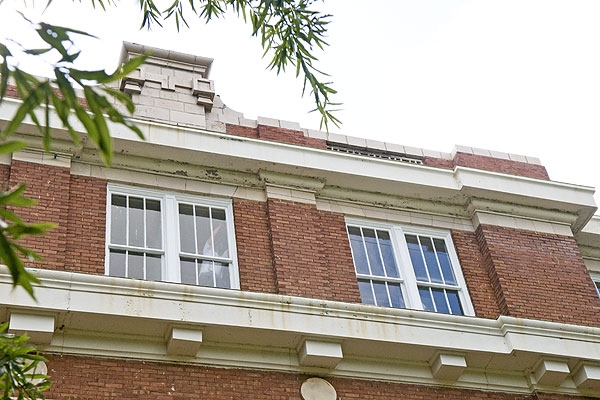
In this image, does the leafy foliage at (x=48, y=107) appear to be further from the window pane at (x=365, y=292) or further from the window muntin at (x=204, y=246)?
the window pane at (x=365, y=292)

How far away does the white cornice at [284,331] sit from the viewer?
384 inches

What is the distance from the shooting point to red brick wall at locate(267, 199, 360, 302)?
11.5 metres

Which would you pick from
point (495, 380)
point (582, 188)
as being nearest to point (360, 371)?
point (495, 380)

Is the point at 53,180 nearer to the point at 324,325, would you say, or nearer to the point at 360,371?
the point at 324,325

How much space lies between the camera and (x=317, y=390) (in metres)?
10.4

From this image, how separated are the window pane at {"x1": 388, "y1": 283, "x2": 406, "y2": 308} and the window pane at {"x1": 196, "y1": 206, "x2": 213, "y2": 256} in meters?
2.74

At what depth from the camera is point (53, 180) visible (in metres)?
11.3

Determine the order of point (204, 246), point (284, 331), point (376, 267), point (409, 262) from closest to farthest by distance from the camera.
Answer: point (284, 331) < point (204, 246) < point (376, 267) < point (409, 262)

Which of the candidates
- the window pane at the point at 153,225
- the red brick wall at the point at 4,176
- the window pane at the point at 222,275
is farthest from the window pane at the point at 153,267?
the red brick wall at the point at 4,176

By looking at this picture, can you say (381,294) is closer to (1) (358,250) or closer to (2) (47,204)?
(1) (358,250)

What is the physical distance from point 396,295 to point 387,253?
2.59ft

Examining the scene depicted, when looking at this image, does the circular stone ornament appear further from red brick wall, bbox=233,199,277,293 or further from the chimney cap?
the chimney cap

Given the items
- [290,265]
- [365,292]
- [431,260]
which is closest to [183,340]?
[290,265]

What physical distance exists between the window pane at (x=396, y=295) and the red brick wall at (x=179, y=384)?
4.78 ft
